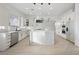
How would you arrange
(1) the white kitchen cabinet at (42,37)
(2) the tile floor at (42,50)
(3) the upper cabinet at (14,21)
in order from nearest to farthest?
1. (2) the tile floor at (42,50)
2. (1) the white kitchen cabinet at (42,37)
3. (3) the upper cabinet at (14,21)

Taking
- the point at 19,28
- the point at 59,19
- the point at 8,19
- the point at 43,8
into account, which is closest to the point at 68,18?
the point at 59,19

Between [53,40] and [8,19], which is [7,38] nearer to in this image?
[8,19]

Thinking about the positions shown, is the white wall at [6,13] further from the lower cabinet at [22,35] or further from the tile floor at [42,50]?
the tile floor at [42,50]

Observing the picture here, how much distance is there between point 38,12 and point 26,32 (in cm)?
153

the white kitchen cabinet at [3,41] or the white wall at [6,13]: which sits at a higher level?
the white wall at [6,13]

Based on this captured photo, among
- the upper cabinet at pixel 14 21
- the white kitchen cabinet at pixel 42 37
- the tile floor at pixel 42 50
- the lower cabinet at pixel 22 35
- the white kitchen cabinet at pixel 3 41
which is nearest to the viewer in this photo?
the tile floor at pixel 42 50

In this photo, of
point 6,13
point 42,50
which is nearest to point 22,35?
point 6,13

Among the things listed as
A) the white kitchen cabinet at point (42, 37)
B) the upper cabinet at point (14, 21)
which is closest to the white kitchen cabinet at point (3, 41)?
the white kitchen cabinet at point (42, 37)

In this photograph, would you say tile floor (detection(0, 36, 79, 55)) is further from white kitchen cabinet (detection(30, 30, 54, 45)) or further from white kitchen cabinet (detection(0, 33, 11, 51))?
white kitchen cabinet (detection(30, 30, 54, 45))

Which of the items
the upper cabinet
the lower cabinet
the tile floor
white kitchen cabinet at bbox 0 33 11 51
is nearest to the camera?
the tile floor

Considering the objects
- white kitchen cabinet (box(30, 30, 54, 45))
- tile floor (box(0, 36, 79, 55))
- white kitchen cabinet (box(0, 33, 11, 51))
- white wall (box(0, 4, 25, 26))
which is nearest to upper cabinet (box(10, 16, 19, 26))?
white wall (box(0, 4, 25, 26))

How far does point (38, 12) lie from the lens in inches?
303

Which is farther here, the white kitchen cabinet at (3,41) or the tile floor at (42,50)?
the white kitchen cabinet at (3,41)

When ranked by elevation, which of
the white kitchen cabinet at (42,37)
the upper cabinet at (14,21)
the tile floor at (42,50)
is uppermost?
the upper cabinet at (14,21)
